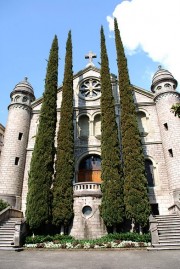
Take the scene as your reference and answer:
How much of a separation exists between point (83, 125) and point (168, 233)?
13.1 m

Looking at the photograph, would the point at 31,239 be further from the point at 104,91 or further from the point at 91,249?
the point at 104,91

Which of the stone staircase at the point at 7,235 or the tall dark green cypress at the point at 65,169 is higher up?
the tall dark green cypress at the point at 65,169

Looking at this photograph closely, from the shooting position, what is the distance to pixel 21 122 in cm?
2105

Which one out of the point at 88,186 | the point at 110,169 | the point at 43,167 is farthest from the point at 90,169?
the point at 43,167

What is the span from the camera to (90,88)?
2420cm

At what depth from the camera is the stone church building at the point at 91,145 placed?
1563 centimetres

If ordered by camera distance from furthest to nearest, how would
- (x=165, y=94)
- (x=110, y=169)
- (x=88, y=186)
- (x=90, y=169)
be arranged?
1. (x=165, y=94)
2. (x=90, y=169)
3. (x=88, y=186)
4. (x=110, y=169)

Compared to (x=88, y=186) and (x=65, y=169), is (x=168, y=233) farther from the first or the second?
(x=65, y=169)

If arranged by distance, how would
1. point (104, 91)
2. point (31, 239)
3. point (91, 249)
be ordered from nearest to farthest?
point (91, 249) → point (31, 239) → point (104, 91)

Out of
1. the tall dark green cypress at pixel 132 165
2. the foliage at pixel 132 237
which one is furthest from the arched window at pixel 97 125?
the foliage at pixel 132 237

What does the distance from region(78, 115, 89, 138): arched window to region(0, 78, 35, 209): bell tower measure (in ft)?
16.8

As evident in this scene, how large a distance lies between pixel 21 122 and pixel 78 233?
38.5 feet

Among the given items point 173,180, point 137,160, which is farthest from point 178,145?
point 137,160

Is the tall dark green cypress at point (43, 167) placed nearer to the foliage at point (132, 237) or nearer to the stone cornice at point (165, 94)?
the foliage at point (132, 237)
